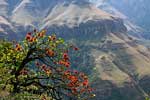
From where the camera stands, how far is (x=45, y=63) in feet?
124

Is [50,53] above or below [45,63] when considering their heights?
above

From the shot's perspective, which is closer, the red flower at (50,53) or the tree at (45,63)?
the tree at (45,63)

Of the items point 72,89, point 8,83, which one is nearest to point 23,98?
point 8,83

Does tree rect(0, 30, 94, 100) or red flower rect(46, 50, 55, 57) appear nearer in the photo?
tree rect(0, 30, 94, 100)

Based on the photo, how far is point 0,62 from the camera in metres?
36.7

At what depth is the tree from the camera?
3709 centimetres

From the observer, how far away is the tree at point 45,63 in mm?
37094

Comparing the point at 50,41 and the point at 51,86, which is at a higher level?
the point at 50,41

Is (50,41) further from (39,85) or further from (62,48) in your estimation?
(39,85)

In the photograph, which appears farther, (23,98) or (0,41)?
(0,41)

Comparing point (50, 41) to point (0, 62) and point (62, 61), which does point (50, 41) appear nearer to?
point (62, 61)

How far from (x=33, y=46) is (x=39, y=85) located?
379 centimetres

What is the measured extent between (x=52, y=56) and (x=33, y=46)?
6.75ft

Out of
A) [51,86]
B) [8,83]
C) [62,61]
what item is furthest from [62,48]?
[8,83]
